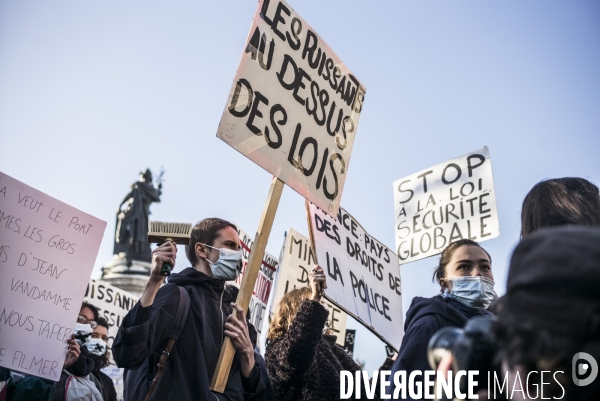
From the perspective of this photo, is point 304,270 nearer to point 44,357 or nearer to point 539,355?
point 44,357

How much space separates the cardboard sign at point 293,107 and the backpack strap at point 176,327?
85 cm

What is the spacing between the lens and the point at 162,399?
3.11m

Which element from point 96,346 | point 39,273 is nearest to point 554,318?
point 39,273

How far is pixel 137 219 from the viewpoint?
34.9m

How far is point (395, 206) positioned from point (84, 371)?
3.52 m

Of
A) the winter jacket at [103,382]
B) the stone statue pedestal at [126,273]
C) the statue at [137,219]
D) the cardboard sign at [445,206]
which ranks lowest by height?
the winter jacket at [103,382]

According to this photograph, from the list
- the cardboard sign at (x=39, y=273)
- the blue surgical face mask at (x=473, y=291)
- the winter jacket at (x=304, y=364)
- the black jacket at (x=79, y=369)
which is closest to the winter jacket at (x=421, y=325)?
the blue surgical face mask at (x=473, y=291)

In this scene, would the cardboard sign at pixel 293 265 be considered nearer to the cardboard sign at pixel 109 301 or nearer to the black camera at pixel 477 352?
the cardboard sign at pixel 109 301

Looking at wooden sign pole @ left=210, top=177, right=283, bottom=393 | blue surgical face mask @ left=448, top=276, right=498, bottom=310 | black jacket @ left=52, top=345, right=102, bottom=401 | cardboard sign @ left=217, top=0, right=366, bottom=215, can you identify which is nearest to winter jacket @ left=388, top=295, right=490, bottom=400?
blue surgical face mask @ left=448, top=276, right=498, bottom=310

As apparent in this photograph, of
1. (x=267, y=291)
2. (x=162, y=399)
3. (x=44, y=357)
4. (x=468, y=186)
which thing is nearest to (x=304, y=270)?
(x=267, y=291)

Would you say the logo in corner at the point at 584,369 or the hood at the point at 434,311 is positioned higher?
the hood at the point at 434,311

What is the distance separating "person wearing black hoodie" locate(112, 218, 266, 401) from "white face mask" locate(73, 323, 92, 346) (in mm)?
1877

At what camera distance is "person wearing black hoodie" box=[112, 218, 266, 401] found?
312cm

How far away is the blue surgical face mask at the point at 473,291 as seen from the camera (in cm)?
321
